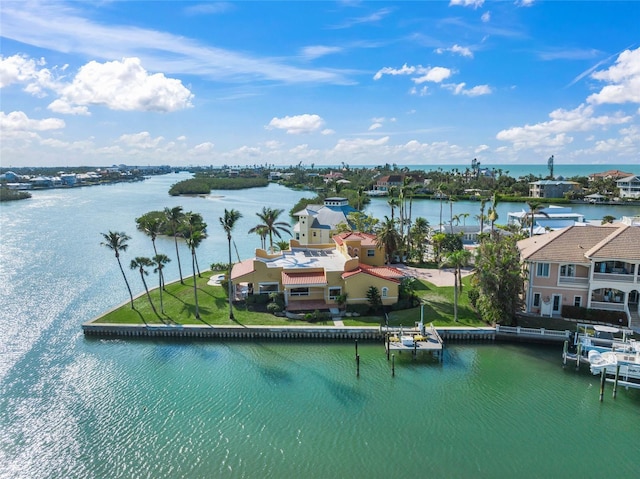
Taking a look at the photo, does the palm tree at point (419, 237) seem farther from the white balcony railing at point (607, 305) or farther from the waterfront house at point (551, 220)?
the white balcony railing at point (607, 305)

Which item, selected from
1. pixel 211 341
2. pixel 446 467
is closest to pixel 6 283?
pixel 211 341

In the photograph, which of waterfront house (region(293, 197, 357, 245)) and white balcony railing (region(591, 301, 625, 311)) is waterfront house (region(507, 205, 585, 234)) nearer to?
waterfront house (region(293, 197, 357, 245))

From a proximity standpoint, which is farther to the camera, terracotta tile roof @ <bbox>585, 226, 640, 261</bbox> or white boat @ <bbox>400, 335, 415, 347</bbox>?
terracotta tile roof @ <bbox>585, 226, 640, 261</bbox>

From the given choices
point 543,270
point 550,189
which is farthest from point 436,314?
point 550,189

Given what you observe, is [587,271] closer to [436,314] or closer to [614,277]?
[614,277]

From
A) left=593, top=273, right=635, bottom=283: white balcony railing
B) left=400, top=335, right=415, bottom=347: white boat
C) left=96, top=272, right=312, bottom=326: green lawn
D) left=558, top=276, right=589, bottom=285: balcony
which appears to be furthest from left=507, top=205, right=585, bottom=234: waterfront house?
left=96, top=272, right=312, bottom=326: green lawn

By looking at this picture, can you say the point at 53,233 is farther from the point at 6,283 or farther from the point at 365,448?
the point at 365,448

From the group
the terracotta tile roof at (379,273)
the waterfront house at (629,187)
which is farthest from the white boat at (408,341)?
the waterfront house at (629,187)
